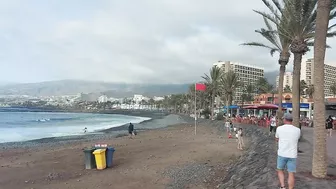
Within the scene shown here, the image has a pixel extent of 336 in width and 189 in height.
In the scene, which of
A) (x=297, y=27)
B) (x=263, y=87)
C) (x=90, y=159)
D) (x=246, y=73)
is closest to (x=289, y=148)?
(x=90, y=159)

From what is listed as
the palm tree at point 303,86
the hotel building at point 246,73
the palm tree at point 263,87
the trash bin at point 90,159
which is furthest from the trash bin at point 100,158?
the hotel building at point 246,73

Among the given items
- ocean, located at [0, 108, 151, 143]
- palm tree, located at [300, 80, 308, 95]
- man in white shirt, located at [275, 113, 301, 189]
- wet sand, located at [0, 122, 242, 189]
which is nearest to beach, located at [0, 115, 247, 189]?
wet sand, located at [0, 122, 242, 189]

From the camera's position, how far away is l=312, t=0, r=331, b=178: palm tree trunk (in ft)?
25.4

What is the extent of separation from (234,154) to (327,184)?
9474 mm

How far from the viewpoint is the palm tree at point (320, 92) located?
7.75 meters

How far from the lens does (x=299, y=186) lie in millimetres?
6848

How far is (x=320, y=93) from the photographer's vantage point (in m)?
7.92

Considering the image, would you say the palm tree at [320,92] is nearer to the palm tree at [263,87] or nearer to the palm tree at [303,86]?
the palm tree at [303,86]

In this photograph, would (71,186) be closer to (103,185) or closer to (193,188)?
(103,185)

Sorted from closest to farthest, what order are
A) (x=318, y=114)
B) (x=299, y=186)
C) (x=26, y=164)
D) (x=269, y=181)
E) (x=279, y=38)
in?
(x=299, y=186) → (x=269, y=181) → (x=318, y=114) → (x=26, y=164) → (x=279, y=38)

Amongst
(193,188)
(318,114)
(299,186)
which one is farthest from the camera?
(193,188)

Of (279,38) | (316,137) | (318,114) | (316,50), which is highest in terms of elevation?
(279,38)

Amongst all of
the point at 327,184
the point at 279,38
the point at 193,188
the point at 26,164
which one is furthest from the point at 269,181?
the point at 279,38

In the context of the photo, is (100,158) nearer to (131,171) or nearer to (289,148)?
(131,171)
